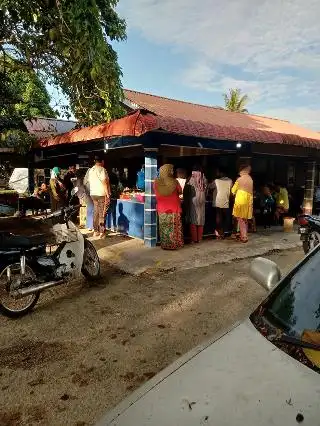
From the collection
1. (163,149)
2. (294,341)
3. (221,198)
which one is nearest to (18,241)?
(294,341)

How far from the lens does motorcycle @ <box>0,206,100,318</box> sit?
4465 millimetres

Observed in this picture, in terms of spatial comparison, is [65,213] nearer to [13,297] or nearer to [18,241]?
[18,241]

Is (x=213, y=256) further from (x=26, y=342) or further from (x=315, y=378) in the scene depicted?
(x=315, y=378)

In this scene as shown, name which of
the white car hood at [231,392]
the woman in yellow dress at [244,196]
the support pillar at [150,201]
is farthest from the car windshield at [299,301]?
the woman in yellow dress at [244,196]

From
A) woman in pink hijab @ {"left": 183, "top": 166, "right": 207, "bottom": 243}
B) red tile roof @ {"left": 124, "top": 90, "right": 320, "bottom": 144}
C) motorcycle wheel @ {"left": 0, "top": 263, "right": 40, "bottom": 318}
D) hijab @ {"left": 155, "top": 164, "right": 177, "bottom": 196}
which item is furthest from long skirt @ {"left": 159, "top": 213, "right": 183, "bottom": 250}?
red tile roof @ {"left": 124, "top": 90, "right": 320, "bottom": 144}

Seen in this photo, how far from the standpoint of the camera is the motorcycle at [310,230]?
6853 millimetres

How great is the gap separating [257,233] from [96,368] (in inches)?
305

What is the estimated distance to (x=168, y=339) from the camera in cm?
397

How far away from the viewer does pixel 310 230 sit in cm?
713

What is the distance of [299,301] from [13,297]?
11.5 ft

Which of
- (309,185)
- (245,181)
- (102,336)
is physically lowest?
(102,336)

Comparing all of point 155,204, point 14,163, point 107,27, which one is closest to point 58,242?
point 155,204

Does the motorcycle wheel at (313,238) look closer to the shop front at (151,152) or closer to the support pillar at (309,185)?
the shop front at (151,152)

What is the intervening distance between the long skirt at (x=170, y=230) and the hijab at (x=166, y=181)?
508 mm
